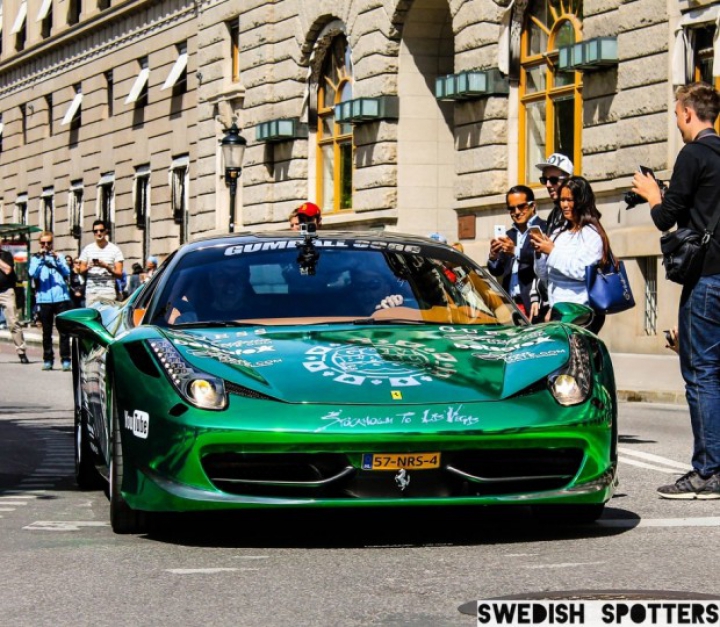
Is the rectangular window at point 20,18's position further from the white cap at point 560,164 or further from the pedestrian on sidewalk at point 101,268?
the white cap at point 560,164

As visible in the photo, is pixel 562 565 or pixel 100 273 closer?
pixel 562 565

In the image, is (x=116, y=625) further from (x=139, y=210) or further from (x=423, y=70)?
(x=139, y=210)

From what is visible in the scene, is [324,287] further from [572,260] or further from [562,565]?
[572,260]

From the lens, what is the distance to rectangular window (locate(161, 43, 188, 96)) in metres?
43.9

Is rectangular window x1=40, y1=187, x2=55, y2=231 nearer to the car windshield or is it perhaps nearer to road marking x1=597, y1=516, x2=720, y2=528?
the car windshield

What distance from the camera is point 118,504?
7348 mm

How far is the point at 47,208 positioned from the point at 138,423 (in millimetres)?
50350

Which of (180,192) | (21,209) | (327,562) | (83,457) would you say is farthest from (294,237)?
(21,209)

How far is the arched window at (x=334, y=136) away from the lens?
116ft

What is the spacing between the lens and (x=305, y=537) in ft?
23.7

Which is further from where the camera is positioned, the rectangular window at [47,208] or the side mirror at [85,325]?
the rectangular window at [47,208]

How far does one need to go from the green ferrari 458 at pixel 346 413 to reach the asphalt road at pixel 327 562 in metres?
0.21

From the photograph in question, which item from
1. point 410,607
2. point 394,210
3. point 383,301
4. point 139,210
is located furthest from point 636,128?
point 139,210

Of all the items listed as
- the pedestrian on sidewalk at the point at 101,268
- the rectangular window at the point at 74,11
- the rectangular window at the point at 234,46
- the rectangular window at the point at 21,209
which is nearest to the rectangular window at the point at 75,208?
the rectangular window at the point at 74,11
